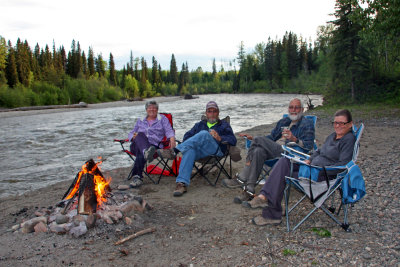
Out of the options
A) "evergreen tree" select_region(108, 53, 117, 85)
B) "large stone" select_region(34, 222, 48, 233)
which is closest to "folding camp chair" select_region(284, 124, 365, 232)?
"large stone" select_region(34, 222, 48, 233)

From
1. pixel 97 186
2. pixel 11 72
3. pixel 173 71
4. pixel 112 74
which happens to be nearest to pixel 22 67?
pixel 11 72

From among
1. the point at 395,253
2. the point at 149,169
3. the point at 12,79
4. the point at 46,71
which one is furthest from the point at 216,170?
the point at 46,71

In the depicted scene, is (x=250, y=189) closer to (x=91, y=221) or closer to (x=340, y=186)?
(x=340, y=186)

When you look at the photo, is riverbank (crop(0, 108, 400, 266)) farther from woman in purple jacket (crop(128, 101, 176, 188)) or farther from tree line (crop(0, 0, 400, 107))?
tree line (crop(0, 0, 400, 107))

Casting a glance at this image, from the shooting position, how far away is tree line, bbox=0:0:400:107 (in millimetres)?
15039

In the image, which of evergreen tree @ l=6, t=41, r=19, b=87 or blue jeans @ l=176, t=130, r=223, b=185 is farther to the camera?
evergreen tree @ l=6, t=41, r=19, b=87

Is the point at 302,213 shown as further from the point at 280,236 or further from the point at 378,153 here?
the point at 378,153

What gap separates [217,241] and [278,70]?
73935 mm

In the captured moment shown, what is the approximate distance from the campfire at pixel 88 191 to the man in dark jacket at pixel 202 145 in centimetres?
107

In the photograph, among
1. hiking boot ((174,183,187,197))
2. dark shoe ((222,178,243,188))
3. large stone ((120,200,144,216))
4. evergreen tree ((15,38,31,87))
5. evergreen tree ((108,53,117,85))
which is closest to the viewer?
large stone ((120,200,144,216))

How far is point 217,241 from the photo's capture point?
293cm

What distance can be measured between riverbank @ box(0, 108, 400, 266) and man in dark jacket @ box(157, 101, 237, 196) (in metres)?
0.40

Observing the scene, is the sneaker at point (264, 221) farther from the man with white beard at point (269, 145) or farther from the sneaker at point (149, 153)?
the sneaker at point (149, 153)

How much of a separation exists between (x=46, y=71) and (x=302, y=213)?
53281 mm
